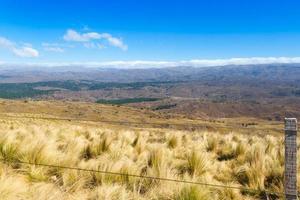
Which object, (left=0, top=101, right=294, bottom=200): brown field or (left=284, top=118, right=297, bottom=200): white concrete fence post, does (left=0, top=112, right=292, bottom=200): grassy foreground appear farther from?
(left=284, top=118, right=297, bottom=200): white concrete fence post

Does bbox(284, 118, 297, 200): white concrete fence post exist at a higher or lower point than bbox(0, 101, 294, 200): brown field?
higher

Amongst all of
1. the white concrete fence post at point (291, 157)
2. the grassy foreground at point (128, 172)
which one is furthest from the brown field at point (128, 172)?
the white concrete fence post at point (291, 157)

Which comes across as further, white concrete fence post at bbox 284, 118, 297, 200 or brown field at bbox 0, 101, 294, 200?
brown field at bbox 0, 101, 294, 200

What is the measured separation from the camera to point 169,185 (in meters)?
6.51

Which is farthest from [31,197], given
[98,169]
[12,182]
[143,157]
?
Answer: [143,157]

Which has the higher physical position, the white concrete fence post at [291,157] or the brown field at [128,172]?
the white concrete fence post at [291,157]

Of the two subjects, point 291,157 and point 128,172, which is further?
point 128,172

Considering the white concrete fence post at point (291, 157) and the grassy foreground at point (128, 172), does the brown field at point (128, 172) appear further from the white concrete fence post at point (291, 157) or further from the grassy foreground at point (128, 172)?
the white concrete fence post at point (291, 157)

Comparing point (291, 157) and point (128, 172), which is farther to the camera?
point (128, 172)

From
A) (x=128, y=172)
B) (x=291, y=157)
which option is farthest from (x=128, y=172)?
(x=291, y=157)

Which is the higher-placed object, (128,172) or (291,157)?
(291,157)

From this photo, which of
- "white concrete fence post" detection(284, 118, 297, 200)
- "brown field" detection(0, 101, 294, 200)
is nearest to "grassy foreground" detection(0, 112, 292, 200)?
"brown field" detection(0, 101, 294, 200)

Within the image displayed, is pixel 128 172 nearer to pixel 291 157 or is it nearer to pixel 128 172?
pixel 128 172

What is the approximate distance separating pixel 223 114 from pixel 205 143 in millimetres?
184259
